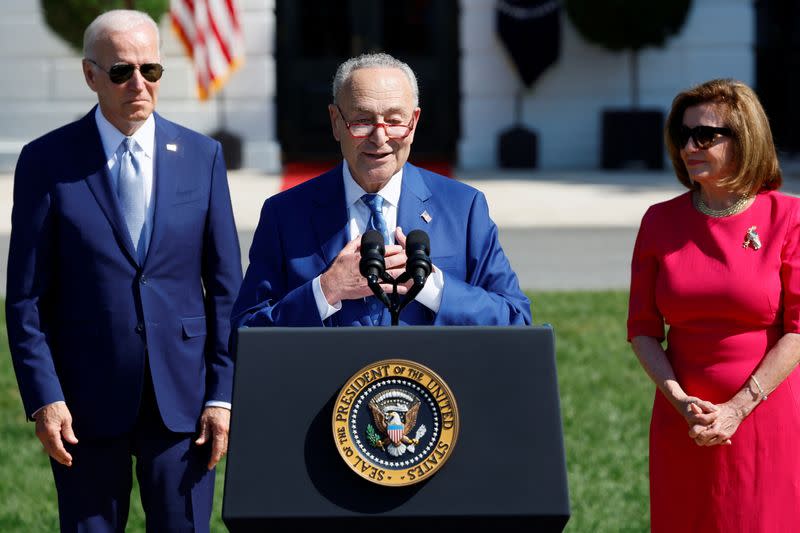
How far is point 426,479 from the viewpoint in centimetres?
299

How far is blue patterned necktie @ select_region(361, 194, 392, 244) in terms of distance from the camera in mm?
3590

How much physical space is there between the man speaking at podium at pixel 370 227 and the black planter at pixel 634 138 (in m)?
16.0

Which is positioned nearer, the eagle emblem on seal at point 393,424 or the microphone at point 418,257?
the eagle emblem on seal at point 393,424

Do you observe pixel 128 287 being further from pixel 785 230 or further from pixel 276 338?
pixel 785 230

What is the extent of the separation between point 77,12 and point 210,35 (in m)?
1.98

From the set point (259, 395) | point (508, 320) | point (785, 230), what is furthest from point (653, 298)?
point (259, 395)

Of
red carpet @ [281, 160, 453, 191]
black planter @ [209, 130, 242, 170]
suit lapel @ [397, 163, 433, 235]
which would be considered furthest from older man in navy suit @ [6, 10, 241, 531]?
black planter @ [209, 130, 242, 170]

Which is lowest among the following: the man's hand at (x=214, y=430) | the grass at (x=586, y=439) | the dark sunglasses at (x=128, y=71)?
the grass at (x=586, y=439)

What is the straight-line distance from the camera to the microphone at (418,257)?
3.12 m

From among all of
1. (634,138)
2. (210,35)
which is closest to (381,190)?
(210,35)

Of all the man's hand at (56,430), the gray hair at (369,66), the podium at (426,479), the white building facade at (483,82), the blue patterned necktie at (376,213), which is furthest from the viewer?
the white building facade at (483,82)

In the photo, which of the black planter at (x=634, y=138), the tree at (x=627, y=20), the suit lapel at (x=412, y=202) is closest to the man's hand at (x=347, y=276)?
the suit lapel at (x=412, y=202)

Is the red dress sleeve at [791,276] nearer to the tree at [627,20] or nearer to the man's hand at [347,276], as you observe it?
the man's hand at [347,276]

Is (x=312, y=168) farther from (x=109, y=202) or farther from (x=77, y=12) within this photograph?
(x=109, y=202)
